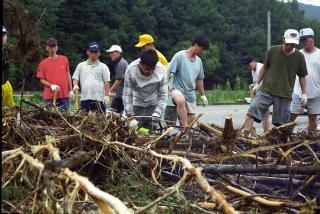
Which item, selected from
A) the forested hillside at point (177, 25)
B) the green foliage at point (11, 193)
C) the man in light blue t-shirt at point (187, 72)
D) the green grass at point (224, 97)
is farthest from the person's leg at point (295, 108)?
the forested hillside at point (177, 25)

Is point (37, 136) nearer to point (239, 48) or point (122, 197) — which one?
point (122, 197)

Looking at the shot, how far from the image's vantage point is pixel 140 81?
20.6 ft

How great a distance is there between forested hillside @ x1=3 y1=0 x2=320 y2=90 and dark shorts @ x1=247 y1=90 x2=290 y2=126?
24151 millimetres

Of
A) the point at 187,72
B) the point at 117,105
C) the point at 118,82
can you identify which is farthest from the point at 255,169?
the point at 118,82

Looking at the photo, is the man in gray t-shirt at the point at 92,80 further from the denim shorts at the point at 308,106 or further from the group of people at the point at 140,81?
the denim shorts at the point at 308,106

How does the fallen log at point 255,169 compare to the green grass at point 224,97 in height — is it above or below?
above

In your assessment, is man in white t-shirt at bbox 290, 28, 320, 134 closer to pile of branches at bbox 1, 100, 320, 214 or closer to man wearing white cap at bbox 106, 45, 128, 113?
man wearing white cap at bbox 106, 45, 128, 113

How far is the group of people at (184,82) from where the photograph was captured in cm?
638

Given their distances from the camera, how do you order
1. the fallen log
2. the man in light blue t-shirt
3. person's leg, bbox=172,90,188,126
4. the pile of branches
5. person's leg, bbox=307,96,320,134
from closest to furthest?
the pile of branches, the fallen log, person's leg, bbox=172,90,188,126, the man in light blue t-shirt, person's leg, bbox=307,96,320,134

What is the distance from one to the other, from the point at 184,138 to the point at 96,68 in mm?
3897

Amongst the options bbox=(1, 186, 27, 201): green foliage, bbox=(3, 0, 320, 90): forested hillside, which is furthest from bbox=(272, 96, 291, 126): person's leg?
bbox=(3, 0, 320, 90): forested hillside

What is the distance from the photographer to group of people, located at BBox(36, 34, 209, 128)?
20.6ft

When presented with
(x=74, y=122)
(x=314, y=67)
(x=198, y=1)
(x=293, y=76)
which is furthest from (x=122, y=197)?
(x=198, y=1)

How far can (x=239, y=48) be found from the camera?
53.8m
